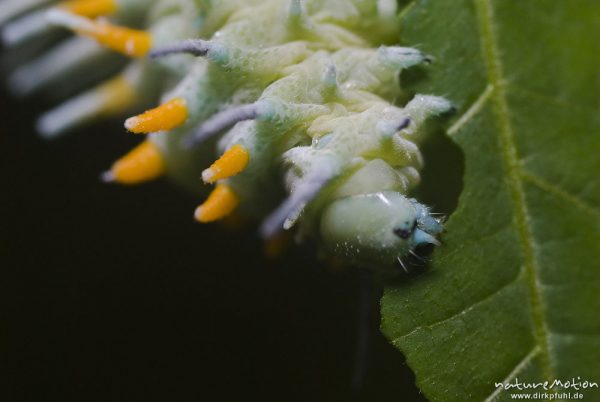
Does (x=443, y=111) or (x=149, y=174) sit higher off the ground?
(x=443, y=111)

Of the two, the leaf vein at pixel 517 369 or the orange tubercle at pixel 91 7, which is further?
the orange tubercle at pixel 91 7

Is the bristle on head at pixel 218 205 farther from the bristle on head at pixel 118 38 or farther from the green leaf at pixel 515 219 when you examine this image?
the bristle on head at pixel 118 38

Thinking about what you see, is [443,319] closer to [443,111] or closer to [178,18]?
[443,111]

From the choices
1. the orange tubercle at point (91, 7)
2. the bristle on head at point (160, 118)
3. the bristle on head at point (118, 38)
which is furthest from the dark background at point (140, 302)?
the bristle on head at point (160, 118)

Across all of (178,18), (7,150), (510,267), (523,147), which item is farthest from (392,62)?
(7,150)

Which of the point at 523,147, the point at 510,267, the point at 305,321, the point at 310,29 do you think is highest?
the point at 310,29

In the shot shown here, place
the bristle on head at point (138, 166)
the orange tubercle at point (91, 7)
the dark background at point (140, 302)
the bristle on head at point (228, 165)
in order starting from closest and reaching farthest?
the bristle on head at point (228, 165) < the bristle on head at point (138, 166) < the orange tubercle at point (91, 7) < the dark background at point (140, 302)

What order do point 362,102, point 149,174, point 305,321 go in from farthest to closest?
point 305,321
point 149,174
point 362,102

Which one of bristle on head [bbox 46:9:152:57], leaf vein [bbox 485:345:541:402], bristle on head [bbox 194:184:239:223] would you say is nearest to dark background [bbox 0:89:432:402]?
bristle on head [bbox 46:9:152:57]

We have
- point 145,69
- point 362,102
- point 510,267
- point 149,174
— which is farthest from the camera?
point 145,69
